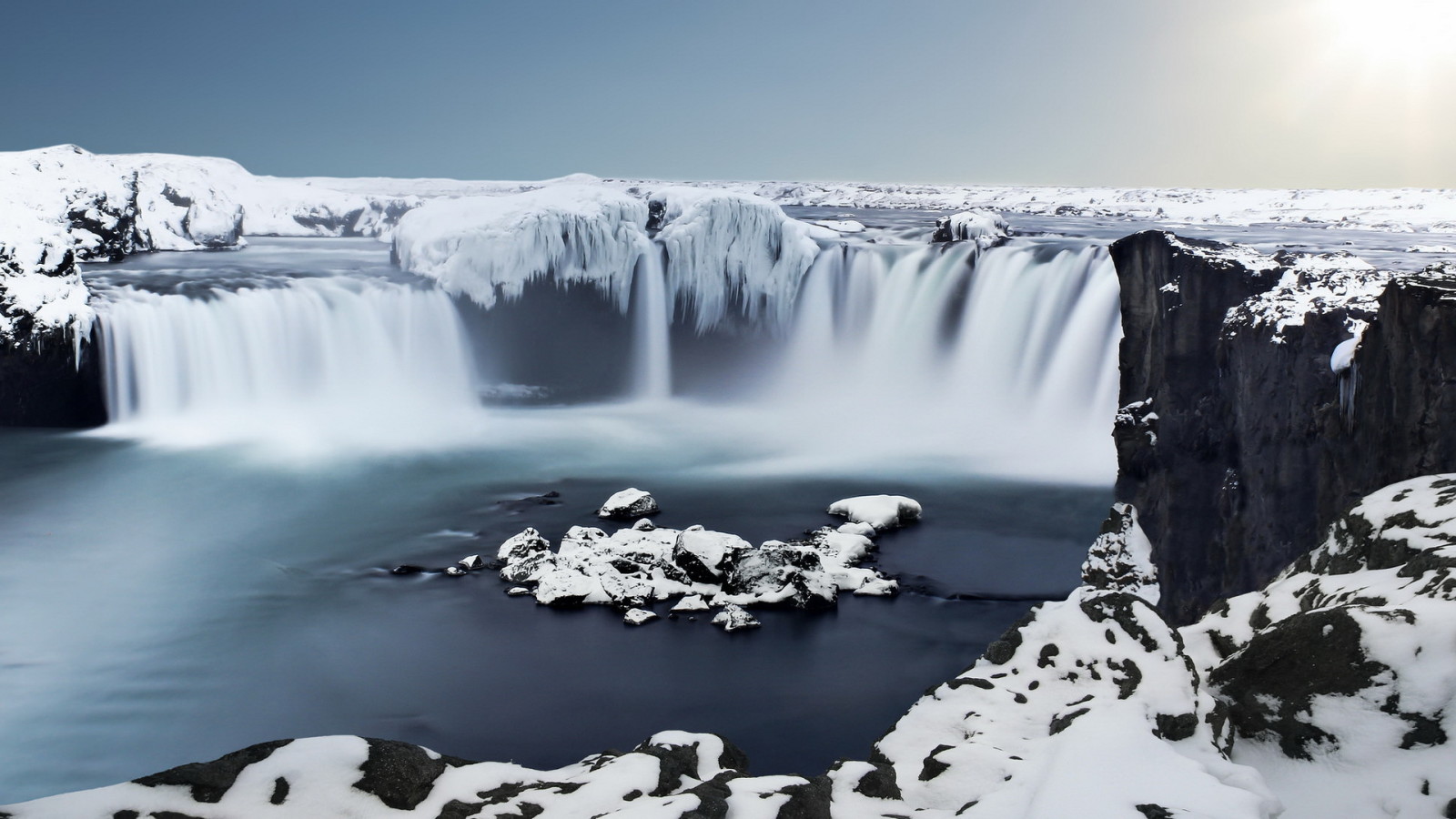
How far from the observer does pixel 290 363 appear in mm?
17422

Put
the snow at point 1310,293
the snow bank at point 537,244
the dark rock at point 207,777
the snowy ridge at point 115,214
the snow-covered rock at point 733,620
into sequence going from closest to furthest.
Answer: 1. the dark rock at point 207,777
2. the snow at point 1310,293
3. the snow-covered rock at point 733,620
4. the snowy ridge at point 115,214
5. the snow bank at point 537,244

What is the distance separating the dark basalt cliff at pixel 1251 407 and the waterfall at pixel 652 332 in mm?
11473

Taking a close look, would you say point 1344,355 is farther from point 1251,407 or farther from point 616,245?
point 616,245

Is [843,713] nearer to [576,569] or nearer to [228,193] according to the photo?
[576,569]

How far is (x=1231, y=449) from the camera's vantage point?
8406 millimetres

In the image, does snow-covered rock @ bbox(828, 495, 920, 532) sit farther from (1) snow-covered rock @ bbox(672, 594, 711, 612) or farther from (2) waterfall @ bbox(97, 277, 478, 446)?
(2) waterfall @ bbox(97, 277, 478, 446)

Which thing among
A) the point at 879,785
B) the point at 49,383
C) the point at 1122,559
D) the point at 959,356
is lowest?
the point at 1122,559

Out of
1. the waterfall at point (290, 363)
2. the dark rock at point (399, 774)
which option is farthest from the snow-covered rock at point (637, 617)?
the waterfall at point (290, 363)

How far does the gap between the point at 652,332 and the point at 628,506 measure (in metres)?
8.66

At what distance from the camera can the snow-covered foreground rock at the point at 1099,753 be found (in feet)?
9.59

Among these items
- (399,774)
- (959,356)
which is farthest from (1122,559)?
(959,356)

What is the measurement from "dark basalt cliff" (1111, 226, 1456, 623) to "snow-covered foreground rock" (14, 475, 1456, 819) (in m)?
1.94

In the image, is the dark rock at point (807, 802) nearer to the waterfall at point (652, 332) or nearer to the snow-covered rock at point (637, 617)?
the snow-covered rock at point (637, 617)

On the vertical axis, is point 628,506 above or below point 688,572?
above
